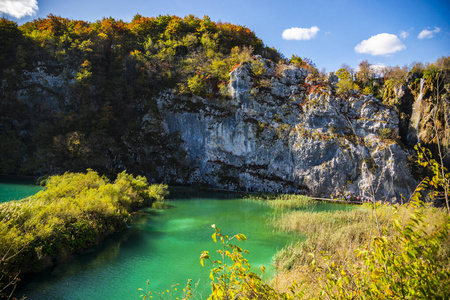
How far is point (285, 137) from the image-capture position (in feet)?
105

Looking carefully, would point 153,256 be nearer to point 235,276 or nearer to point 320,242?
point 320,242

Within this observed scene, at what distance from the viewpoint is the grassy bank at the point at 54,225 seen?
30.2ft

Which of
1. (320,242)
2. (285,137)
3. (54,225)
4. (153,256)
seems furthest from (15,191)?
(285,137)

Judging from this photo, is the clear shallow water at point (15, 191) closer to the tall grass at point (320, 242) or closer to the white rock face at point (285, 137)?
the white rock face at point (285, 137)

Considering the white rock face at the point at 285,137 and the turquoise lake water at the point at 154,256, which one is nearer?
the turquoise lake water at the point at 154,256

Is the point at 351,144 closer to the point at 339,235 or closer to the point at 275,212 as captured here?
the point at 275,212

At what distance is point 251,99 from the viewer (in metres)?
33.6

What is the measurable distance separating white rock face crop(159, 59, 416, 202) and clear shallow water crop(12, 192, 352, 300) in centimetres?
1146

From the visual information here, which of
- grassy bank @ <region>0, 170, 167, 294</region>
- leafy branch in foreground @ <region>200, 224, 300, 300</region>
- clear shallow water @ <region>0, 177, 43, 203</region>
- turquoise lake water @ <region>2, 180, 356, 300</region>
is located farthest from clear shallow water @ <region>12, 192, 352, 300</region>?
clear shallow water @ <region>0, 177, 43, 203</region>

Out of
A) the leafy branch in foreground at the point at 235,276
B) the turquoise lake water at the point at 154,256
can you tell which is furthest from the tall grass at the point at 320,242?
the leafy branch in foreground at the point at 235,276

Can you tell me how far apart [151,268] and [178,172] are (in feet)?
78.5

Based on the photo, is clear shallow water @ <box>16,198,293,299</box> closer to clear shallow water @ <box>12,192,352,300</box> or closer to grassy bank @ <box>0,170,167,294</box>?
clear shallow water @ <box>12,192,352,300</box>

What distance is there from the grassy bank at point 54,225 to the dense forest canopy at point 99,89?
16.8 meters

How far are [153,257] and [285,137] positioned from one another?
77.7ft
